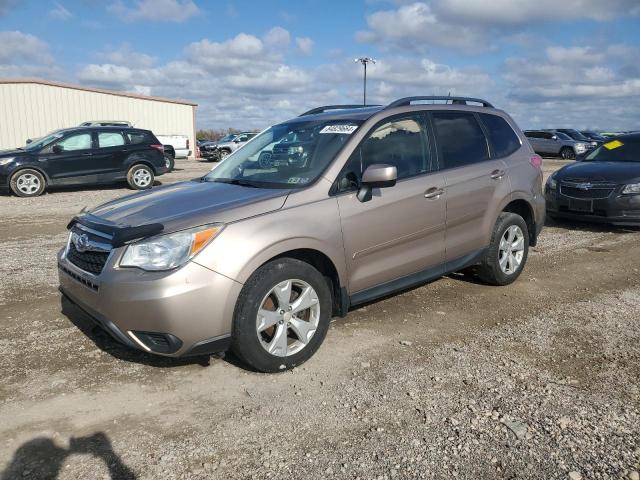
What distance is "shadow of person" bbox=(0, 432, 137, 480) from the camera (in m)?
2.56

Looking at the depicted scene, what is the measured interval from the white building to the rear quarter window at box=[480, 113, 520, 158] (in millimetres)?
29613

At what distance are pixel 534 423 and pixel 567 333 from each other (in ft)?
5.12

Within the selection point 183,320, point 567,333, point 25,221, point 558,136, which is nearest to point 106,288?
point 183,320

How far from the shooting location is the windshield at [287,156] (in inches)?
156

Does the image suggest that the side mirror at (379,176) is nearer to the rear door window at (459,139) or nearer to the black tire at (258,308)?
the black tire at (258,308)

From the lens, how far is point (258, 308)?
3316 millimetres

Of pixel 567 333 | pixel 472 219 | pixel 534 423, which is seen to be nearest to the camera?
pixel 534 423

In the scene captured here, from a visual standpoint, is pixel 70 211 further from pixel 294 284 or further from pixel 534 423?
pixel 534 423

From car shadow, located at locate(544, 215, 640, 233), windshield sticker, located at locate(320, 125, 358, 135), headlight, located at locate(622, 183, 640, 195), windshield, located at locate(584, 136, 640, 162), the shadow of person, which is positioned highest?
windshield sticker, located at locate(320, 125, 358, 135)

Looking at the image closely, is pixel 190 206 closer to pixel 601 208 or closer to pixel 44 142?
pixel 601 208

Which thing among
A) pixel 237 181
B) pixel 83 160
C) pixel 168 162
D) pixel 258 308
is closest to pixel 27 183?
pixel 83 160

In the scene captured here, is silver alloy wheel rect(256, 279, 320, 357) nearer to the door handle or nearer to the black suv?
the door handle

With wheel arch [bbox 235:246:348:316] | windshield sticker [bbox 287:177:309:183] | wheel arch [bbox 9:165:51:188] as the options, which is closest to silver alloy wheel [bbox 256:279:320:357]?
wheel arch [bbox 235:246:348:316]

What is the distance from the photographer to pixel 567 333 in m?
4.26
